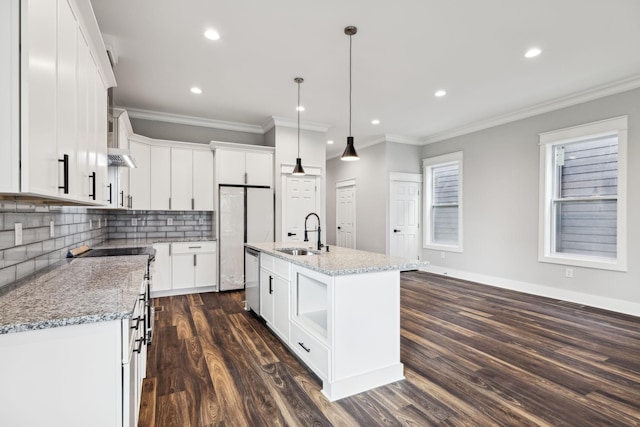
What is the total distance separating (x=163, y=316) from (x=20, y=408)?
286 centimetres

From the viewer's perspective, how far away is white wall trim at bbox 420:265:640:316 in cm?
393

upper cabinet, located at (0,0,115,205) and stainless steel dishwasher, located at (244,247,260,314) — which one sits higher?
upper cabinet, located at (0,0,115,205)

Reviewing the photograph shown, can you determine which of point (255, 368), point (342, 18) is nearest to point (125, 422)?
point (255, 368)

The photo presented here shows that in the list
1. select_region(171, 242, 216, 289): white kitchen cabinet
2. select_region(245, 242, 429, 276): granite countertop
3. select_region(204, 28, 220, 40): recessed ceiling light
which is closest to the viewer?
select_region(245, 242, 429, 276): granite countertop

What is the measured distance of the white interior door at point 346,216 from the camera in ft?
24.7

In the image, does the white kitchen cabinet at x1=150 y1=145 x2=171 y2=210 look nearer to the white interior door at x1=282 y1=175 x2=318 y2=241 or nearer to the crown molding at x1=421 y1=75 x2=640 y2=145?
the white interior door at x1=282 y1=175 x2=318 y2=241

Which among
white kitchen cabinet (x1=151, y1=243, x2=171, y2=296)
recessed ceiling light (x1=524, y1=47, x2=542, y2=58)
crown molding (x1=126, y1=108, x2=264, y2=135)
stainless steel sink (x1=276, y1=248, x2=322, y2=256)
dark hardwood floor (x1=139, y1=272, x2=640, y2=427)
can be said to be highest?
recessed ceiling light (x1=524, y1=47, x2=542, y2=58)

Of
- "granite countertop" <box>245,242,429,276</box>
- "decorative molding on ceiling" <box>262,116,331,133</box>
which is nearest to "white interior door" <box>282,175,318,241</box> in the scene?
"decorative molding on ceiling" <box>262,116,331,133</box>

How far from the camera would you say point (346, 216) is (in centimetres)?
780

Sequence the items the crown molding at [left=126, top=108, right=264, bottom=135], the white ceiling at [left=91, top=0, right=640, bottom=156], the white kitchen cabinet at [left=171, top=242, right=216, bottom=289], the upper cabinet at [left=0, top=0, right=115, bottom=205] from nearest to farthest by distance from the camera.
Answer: the upper cabinet at [left=0, top=0, right=115, bottom=205] < the white ceiling at [left=91, top=0, right=640, bottom=156] < the white kitchen cabinet at [left=171, top=242, right=216, bottom=289] < the crown molding at [left=126, top=108, right=264, bottom=135]

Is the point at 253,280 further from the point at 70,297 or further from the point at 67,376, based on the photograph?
the point at 67,376

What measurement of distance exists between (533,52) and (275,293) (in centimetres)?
354

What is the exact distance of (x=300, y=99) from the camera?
457 centimetres

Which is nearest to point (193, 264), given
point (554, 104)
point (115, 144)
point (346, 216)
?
point (115, 144)
